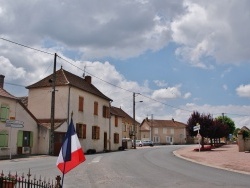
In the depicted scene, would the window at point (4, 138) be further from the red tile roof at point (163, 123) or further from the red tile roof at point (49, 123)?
the red tile roof at point (163, 123)

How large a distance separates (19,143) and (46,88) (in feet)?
30.4

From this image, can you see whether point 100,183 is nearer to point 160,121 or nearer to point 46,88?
point 46,88

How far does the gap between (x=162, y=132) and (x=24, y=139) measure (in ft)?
220

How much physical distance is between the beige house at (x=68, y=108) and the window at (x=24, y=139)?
1.27 meters

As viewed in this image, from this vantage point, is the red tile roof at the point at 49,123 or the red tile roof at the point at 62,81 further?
the red tile roof at the point at 62,81

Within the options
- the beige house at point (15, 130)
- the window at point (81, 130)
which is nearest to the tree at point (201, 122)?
the window at point (81, 130)

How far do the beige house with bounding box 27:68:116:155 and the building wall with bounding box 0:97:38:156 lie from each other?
2.71 feet

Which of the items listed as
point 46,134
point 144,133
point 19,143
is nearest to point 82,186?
point 19,143

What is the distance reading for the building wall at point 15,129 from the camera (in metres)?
28.5

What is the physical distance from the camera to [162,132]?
9525 centimetres

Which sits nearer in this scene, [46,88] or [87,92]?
[46,88]

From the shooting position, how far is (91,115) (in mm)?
41906

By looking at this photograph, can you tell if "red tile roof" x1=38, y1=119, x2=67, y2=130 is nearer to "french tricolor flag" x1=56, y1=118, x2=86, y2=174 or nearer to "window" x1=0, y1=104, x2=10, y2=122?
"window" x1=0, y1=104, x2=10, y2=122

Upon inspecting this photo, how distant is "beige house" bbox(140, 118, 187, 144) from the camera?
94.1 m
